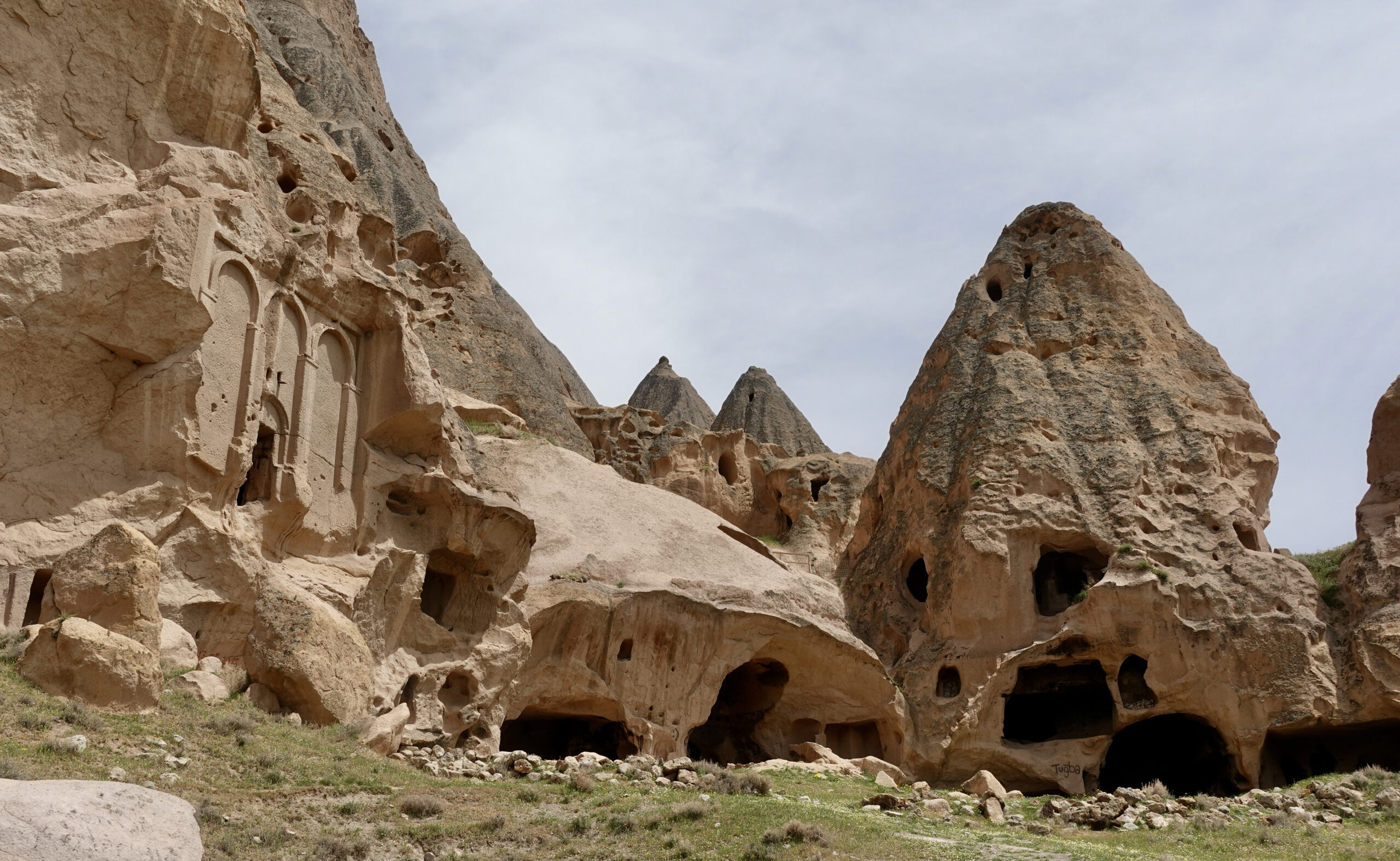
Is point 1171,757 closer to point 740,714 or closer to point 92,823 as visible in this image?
point 740,714

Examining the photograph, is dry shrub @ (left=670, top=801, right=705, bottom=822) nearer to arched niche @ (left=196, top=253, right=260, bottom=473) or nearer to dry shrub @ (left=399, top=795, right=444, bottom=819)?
dry shrub @ (left=399, top=795, right=444, bottom=819)

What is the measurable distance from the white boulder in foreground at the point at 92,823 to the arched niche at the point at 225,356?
737 centimetres

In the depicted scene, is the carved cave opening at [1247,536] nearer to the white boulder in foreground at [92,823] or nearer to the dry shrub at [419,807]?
the dry shrub at [419,807]

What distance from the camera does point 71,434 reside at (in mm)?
16188

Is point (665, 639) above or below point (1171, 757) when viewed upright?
above

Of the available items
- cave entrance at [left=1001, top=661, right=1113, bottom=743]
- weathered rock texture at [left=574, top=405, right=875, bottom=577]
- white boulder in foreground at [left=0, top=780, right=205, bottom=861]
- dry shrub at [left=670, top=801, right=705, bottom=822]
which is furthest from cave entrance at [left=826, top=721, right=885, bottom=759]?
white boulder in foreground at [left=0, top=780, right=205, bottom=861]

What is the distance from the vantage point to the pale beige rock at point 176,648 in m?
15.3

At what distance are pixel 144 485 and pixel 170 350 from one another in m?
1.84

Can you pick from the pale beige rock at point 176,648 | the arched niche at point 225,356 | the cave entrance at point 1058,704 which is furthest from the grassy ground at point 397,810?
the cave entrance at point 1058,704

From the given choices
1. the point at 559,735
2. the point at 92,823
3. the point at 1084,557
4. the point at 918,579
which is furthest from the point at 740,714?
the point at 92,823

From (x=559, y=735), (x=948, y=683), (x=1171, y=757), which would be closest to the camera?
(x=559, y=735)

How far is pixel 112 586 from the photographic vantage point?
46.8 ft

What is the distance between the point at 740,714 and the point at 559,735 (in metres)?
4.37

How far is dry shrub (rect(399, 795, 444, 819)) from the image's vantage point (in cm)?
1299
